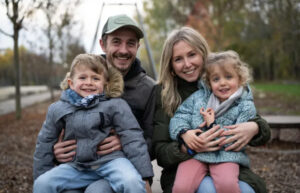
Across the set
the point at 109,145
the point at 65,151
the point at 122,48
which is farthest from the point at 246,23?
the point at 65,151

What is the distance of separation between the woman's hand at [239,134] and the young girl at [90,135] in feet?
2.03

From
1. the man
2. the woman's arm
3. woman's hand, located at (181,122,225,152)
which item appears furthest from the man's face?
woman's hand, located at (181,122,225,152)

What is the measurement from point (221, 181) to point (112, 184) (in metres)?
0.77

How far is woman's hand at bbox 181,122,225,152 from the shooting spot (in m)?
2.30

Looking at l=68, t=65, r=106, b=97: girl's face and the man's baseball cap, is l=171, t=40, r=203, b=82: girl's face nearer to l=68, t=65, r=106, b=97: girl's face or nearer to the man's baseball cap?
the man's baseball cap

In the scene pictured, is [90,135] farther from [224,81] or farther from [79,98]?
[224,81]

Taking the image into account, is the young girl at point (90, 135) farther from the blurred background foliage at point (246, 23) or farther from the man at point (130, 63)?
the blurred background foliage at point (246, 23)

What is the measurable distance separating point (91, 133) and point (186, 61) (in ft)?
3.27

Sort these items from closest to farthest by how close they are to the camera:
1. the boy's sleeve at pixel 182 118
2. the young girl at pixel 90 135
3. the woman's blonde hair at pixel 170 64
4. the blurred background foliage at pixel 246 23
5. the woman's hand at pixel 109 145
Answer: the young girl at pixel 90 135 → the woman's hand at pixel 109 145 → the boy's sleeve at pixel 182 118 → the woman's blonde hair at pixel 170 64 → the blurred background foliage at pixel 246 23

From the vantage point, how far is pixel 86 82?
2.50 m

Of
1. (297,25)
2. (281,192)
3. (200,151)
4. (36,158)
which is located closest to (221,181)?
(200,151)

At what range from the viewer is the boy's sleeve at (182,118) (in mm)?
2500

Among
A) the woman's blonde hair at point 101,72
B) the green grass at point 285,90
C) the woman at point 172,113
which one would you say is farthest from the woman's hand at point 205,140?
the green grass at point 285,90

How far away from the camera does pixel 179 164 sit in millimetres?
2467
